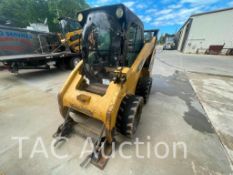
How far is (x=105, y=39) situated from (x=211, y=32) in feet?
79.8

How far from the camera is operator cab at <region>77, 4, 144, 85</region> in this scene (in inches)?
79.6

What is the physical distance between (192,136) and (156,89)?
101 inches

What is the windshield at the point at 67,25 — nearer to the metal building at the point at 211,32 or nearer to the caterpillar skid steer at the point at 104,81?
the caterpillar skid steer at the point at 104,81

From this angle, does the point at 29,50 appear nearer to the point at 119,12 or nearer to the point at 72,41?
the point at 72,41

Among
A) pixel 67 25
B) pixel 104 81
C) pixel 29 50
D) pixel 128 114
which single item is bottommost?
pixel 128 114

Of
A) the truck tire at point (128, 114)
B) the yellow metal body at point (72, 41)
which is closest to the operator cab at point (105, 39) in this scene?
the truck tire at point (128, 114)

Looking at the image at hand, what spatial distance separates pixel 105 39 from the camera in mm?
2332

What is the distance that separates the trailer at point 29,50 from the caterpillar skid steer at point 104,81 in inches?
167

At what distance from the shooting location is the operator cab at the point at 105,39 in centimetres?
202

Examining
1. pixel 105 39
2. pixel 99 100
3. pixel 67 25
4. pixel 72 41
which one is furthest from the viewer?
pixel 72 41

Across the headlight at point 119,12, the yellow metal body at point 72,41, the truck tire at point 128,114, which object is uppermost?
the headlight at point 119,12

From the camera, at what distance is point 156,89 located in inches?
189

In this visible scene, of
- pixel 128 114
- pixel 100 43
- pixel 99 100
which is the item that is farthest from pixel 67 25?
pixel 128 114

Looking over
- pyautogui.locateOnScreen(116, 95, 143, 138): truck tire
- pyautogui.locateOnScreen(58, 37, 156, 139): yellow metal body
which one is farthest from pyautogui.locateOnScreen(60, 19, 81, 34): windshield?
pyautogui.locateOnScreen(116, 95, 143, 138): truck tire
